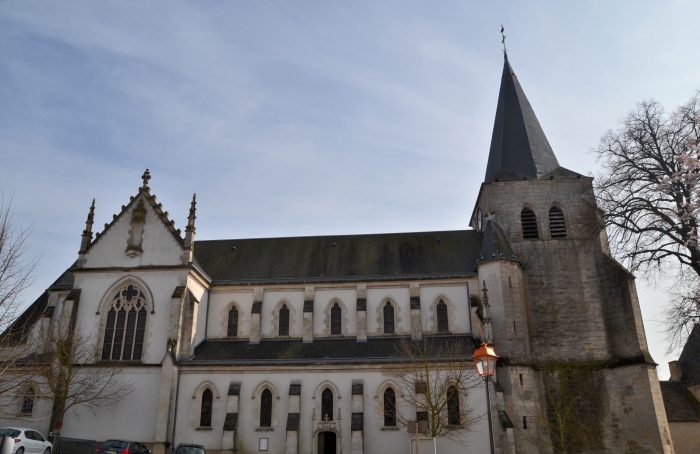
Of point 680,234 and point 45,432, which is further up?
point 680,234

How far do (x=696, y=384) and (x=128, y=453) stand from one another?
4040 cm

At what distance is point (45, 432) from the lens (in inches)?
1081

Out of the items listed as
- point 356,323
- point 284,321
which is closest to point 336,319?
point 356,323

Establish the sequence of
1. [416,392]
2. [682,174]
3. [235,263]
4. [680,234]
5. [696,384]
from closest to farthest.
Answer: [682,174] < [680,234] < [416,392] < [235,263] < [696,384]

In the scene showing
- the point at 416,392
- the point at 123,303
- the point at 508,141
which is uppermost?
the point at 508,141

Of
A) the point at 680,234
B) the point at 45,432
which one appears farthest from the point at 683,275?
the point at 45,432

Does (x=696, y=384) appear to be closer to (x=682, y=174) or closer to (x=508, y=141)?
(x=508, y=141)

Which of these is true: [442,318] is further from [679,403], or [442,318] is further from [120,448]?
[679,403]

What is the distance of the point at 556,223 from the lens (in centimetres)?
3334

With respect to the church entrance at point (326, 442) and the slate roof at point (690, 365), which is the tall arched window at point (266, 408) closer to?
the church entrance at point (326, 442)

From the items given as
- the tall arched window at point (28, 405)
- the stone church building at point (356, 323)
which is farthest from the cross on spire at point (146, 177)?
the tall arched window at point (28, 405)

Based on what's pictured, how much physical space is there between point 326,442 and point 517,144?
21.9 meters

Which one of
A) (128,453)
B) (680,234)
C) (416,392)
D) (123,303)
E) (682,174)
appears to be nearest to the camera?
(682,174)

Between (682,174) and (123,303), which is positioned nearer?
(682,174)
